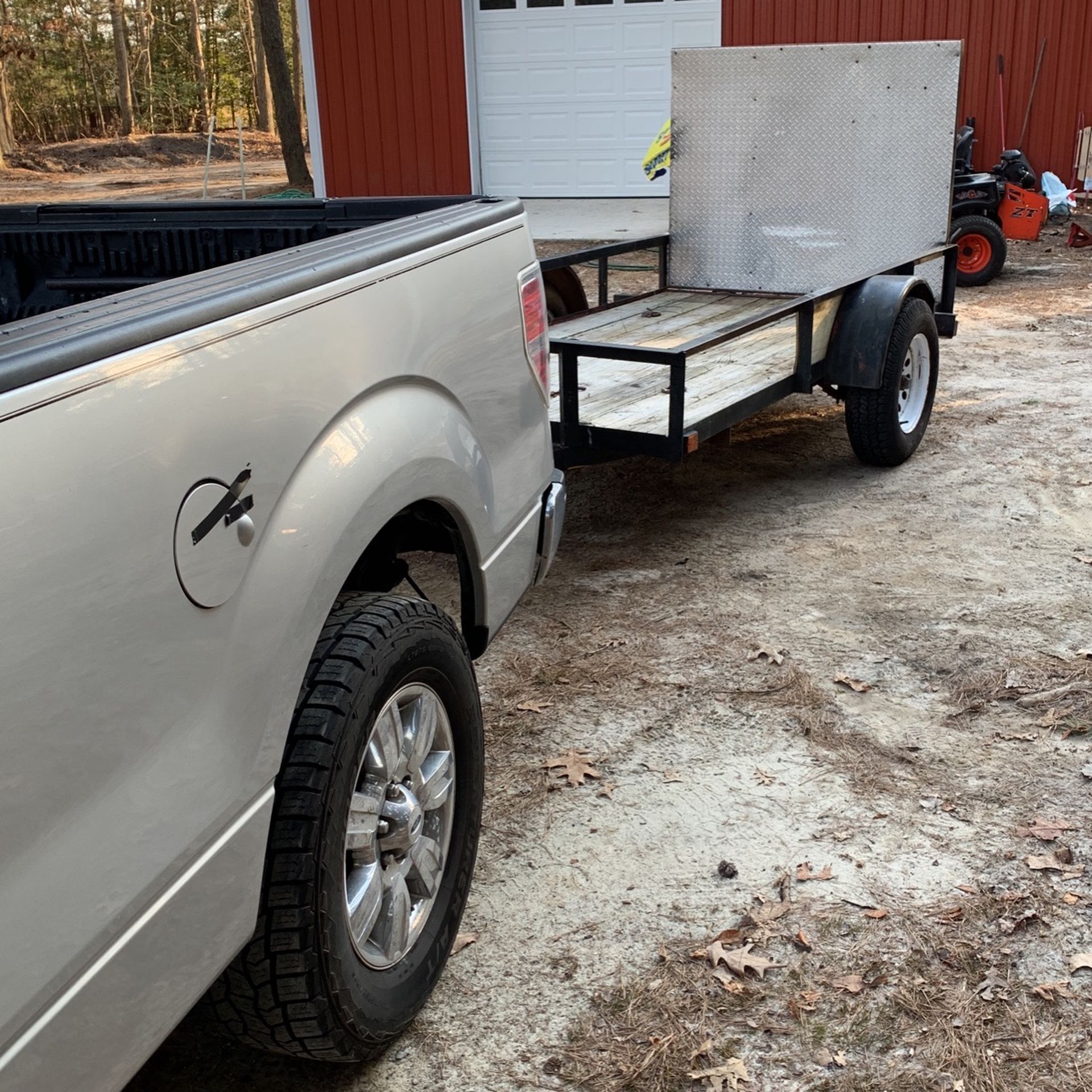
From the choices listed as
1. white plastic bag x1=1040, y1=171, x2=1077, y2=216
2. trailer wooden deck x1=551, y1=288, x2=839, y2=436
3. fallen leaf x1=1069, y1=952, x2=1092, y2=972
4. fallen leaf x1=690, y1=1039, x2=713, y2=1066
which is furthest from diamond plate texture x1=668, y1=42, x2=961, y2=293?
white plastic bag x1=1040, y1=171, x2=1077, y2=216

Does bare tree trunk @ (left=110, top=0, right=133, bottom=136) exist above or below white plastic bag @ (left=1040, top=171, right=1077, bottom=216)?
above

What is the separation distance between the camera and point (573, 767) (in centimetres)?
372

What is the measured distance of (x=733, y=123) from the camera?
24.9 ft

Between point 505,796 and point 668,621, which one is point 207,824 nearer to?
point 505,796

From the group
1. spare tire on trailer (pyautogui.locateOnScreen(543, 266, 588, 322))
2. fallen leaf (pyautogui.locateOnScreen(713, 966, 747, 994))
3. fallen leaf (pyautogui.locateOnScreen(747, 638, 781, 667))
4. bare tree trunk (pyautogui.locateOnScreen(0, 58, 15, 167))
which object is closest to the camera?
fallen leaf (pyautogui.locateOnScreen(713, 966, 747, 994))

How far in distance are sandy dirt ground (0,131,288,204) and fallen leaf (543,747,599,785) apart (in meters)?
18.7

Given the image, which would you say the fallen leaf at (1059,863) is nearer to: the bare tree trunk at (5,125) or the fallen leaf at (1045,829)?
the fallen leaf at (1045,829)

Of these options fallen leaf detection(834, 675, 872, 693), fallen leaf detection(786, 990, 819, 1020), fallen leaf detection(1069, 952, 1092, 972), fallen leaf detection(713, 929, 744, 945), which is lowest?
fallen leaf detection(834, 675, 872, 693)

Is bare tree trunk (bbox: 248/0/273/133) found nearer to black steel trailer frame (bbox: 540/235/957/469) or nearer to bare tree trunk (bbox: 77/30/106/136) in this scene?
bare tree trunk (bbox: 77/30/106/136)

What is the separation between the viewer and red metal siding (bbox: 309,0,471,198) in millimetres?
16281

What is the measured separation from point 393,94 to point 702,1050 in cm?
1589

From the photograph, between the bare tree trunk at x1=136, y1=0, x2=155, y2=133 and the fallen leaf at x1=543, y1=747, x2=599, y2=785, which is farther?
the bare tree trunk at x1=136, y1=0, x2=155, y2=133

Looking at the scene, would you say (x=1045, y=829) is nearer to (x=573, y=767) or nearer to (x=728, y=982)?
(x=728, y=982)

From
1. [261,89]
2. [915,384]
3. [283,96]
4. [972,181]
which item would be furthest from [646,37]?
[261,89]
